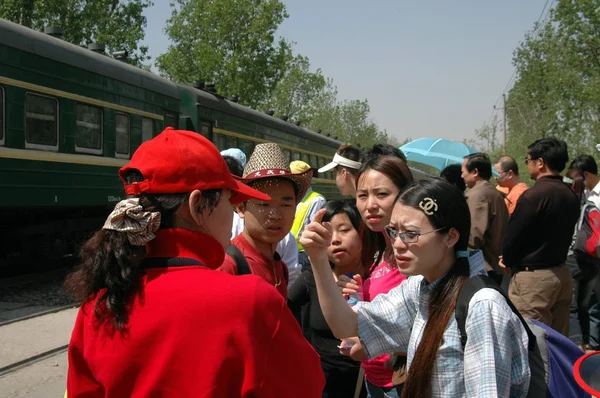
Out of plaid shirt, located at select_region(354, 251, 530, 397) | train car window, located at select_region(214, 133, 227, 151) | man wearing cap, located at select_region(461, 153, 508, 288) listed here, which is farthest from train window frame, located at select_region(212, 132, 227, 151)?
plaid shirt, located at select_region(354, 251, 530, 397)

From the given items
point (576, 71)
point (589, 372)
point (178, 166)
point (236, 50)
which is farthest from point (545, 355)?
point (236, 50)

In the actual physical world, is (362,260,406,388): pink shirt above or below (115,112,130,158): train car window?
below

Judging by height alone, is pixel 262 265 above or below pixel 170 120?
below

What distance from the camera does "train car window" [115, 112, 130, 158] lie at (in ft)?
38.2

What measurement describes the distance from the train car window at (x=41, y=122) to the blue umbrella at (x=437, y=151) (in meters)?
6.76

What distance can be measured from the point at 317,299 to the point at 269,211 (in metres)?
0.59

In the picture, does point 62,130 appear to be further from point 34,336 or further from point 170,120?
point 34,336

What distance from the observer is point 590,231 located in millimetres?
6488

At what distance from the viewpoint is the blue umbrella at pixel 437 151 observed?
44.1 ft

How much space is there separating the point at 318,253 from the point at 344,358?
1.20 metres

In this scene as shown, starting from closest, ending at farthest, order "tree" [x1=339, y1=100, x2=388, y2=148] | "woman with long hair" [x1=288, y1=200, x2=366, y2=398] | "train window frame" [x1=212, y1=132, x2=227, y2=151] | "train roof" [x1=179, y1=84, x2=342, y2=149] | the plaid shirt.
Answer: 1. the plaid shirt
2. "woman with long hair" [x1=288, y1=200, x2=366, y2=398]
3. "train roof" [x1=179, y1=84, x2=342, y2=149]
4. "train window frame" [x1=212, y1=132, x2=227, y2=151]
5. "tree" [x1=339, y1=100, x2=388, y2=148]

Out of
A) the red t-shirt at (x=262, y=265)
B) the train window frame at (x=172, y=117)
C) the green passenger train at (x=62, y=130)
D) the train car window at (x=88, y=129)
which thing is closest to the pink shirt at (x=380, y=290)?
the red t-shirt at (x=262, y=265)

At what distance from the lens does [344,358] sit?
3.47 m

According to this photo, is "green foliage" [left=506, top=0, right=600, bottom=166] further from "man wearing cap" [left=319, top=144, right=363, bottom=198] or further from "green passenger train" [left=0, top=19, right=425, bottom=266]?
"man wearing cap" [left=319, top=144, right=363, bottom=198]
